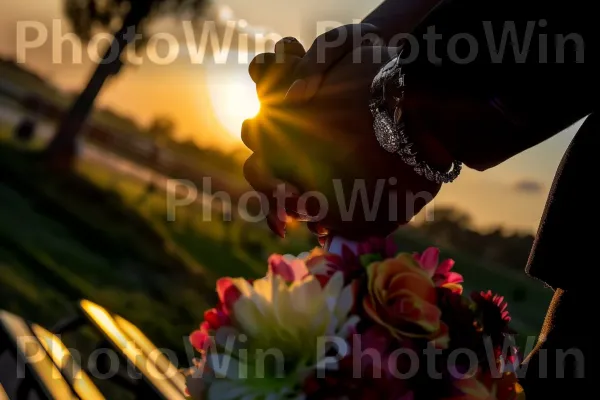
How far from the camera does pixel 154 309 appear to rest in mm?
5789

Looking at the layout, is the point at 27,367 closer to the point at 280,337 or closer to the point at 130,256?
the point at 280,337

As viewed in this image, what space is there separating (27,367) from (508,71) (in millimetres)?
2059

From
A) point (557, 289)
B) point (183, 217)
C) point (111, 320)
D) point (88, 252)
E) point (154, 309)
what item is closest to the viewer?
point (557, 289)


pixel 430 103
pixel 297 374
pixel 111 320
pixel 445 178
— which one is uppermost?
pixel 430 103

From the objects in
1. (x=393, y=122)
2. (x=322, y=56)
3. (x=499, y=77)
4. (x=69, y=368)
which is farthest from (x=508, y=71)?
(x=69, y=368)

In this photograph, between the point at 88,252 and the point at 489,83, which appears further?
the point at 88,252

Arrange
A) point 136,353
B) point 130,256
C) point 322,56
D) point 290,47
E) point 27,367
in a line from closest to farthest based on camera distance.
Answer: point 322,56
point 290,47
point 27,367
point 136,353
point 130,256

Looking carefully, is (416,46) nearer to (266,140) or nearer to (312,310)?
(266,140)

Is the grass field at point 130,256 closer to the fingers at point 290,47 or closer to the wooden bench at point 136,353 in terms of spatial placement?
the wooden bench at point 136,353

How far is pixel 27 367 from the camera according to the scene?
7.65 ft

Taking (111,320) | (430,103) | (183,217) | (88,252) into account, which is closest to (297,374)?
(430,103)

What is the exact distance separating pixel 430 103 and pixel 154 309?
17.0 ft

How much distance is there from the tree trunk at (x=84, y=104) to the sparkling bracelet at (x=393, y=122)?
35.0ft

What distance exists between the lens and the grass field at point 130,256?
5.16 m
